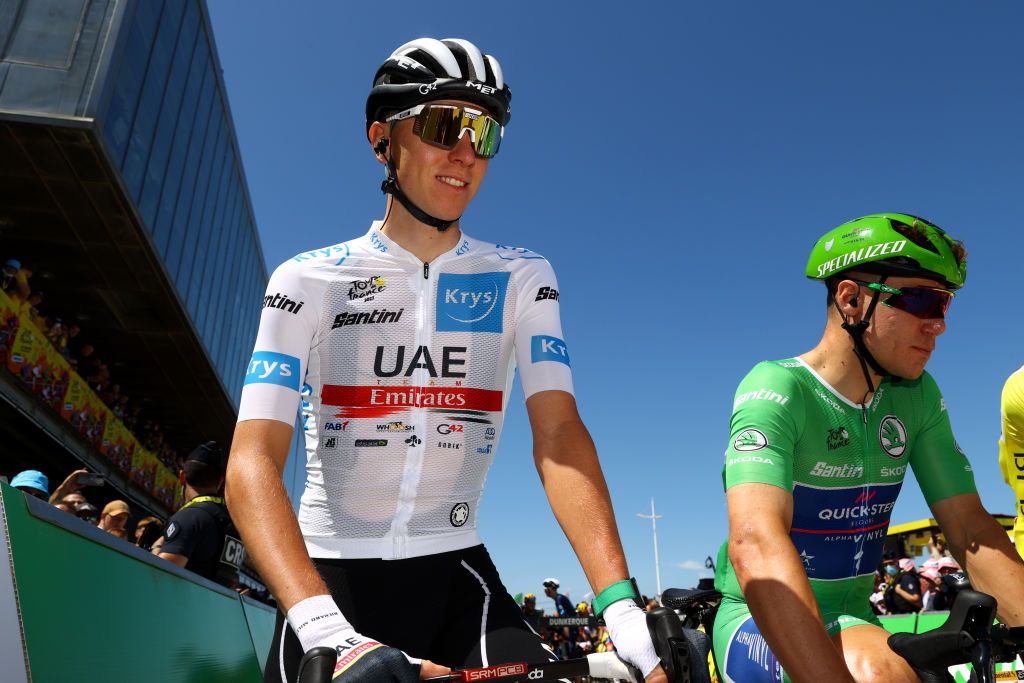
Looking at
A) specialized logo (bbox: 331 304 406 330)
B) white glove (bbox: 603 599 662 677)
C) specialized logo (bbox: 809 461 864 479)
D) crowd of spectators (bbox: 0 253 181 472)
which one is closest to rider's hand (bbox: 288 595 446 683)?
white glove (bbox: 603 599 662 677)

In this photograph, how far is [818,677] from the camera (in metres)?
2.29

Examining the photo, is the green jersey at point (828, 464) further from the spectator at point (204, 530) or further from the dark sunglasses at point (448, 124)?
the spectator at point (204, 530)

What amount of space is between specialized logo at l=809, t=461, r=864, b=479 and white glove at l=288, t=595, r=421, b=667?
6.90ft

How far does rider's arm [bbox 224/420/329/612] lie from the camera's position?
1.72 m

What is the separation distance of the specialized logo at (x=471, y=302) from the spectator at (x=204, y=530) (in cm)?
395

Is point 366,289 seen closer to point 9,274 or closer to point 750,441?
point 750,441

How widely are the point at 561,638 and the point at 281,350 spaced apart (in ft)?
68.7

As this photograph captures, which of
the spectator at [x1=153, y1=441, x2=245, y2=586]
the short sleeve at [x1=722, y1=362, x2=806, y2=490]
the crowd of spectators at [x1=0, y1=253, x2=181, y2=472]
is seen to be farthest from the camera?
the crowd of spectators at [x1=0, y1=253, x2=181, y2=472]

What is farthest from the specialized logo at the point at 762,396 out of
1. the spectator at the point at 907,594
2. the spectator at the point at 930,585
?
the spectator at the point at 930,585

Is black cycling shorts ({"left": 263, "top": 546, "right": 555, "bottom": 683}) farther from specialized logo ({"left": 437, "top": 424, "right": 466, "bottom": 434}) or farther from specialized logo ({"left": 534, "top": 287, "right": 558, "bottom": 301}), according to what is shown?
specialized logo ({"left": 534, "top": 287, "right": 558, "bottom": 301})

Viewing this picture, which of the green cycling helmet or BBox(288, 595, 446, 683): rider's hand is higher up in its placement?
the green cycling helmet

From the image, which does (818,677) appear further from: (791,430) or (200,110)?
(200,110)

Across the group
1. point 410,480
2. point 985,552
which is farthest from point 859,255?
point 410,480

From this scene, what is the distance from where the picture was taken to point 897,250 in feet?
10.3
